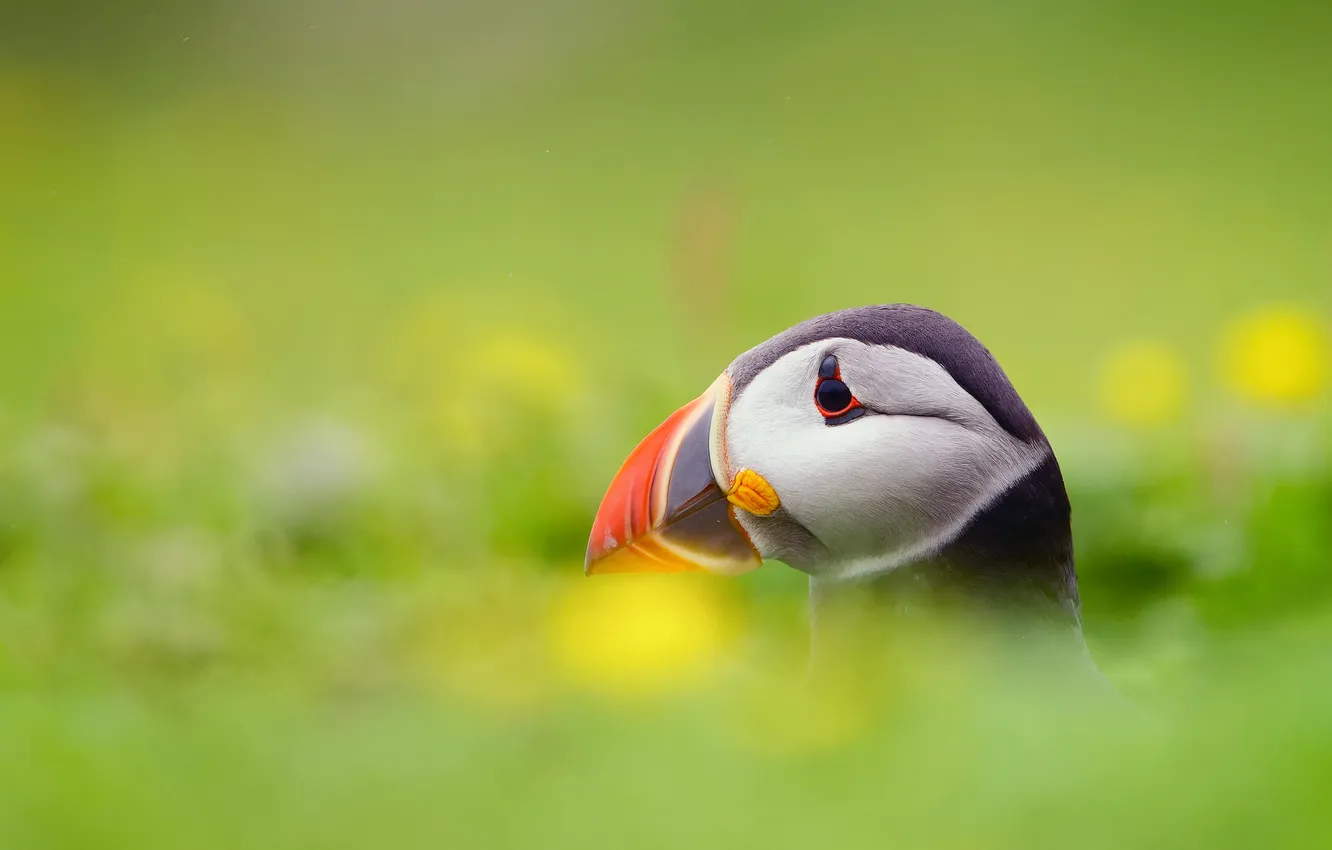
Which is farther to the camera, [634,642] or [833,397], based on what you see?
[833,397]

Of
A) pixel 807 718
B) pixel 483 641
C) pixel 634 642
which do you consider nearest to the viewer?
pixel 807 718

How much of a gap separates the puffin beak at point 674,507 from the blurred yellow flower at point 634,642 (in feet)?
0.77

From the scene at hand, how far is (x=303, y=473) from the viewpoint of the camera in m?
1.73

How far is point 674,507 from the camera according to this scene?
111cm

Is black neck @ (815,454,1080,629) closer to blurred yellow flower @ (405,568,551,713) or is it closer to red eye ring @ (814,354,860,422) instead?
red eye ring @ (814,354,860,422)

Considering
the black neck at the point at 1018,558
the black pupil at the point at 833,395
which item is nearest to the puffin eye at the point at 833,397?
the black pupil at the point at 833,395

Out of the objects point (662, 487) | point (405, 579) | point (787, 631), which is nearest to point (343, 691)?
point (662, 487)

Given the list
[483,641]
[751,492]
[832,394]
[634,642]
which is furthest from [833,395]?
[634,642]

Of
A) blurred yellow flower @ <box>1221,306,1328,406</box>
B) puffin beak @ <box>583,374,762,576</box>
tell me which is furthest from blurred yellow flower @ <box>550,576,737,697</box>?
blurred yellow flower @ <box>1221,306,1328,406</box>

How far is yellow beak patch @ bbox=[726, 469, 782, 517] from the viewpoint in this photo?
1.10m

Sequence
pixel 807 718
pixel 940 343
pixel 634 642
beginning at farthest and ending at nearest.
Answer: pixel 940 343
pixel 634 642
pixel 807 718

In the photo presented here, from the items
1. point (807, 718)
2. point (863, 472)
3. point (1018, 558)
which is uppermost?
point (863, 472)

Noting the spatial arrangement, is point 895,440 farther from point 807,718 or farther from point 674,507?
point 807,718

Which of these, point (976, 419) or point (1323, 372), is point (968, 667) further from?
point (1323, 372)
